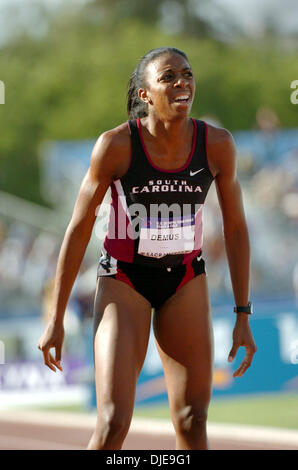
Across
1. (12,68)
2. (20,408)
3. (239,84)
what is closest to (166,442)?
(20,408)

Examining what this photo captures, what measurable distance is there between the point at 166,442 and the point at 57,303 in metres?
4.90

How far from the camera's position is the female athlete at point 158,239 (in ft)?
15.2

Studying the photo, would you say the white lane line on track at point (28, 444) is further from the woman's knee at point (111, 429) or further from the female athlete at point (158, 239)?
the woman's knee at point (111, 429)

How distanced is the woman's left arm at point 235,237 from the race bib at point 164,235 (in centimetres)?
28

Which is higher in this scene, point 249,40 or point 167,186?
point 249,40

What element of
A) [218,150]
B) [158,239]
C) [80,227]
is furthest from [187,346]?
[218,150]

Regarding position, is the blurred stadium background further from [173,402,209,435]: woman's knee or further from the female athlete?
[173,402,209,435]: woman's knee

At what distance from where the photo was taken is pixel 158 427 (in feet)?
32.7

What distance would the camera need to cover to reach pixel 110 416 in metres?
4.39

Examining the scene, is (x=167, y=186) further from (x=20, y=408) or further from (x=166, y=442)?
(x=20, y=408)

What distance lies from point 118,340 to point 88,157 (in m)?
13.2

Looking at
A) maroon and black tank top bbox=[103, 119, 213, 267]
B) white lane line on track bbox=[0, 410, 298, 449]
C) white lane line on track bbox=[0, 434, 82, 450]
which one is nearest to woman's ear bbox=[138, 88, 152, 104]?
maroon and black tank top bbox=[103, 119, 213, 267]

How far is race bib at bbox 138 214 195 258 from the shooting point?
4734 millimetres

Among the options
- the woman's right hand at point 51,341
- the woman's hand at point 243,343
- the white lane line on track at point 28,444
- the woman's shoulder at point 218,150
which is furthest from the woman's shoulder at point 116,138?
the white lane line on track at point 28,444
